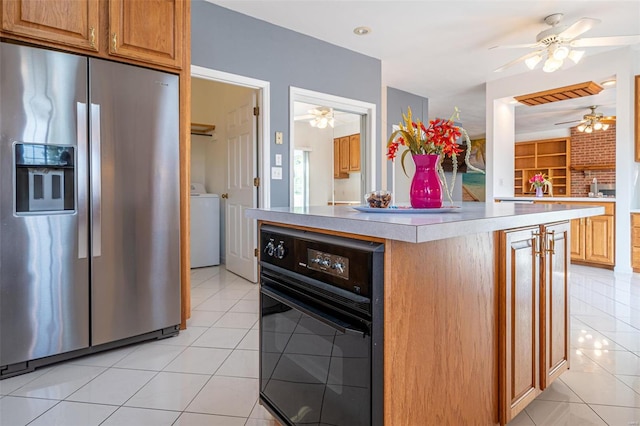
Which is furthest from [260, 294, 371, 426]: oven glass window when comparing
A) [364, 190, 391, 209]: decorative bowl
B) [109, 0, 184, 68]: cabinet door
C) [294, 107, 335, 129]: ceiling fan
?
[294, 107, 335, 129]: ceiling fan

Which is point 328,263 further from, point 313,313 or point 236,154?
point 236,154

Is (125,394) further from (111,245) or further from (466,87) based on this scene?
(466,87)

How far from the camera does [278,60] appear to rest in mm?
3564

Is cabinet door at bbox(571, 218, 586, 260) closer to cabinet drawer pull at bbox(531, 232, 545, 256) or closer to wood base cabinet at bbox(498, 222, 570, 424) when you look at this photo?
wood base cabinet at bbox(498, 222, 570, 424)

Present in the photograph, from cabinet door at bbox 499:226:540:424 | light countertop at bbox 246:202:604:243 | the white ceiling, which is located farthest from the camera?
the white ceiling

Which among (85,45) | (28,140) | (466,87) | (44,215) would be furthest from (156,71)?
(466,87)

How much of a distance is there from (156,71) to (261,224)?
1457 mm

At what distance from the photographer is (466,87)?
224 inches

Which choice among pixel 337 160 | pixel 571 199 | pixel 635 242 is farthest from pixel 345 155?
pixel 635 242

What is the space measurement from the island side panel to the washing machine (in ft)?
13.0

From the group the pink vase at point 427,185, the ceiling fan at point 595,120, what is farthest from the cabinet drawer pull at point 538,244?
the ceiling fan at point 595,120

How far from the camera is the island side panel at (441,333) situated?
3.02ft

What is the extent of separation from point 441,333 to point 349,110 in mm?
3534

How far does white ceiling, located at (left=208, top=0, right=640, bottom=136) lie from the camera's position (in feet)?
10.4
